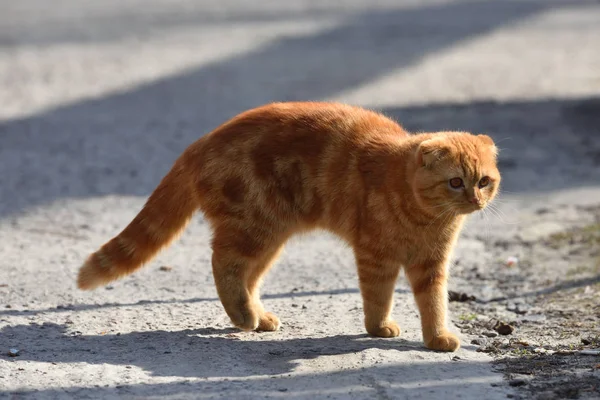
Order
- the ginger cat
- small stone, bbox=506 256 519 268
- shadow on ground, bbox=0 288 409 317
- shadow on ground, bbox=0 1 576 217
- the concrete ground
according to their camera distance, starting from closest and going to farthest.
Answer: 1. the concrete ground
2. the ginger cat
3. shadow on ground, bbox=0 288 409 317
4. small stone, bbox=506 256 519 268
5. shadow on ground, bbox=0 1 576 217

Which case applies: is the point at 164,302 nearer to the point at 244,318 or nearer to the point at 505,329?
the point at 244,318

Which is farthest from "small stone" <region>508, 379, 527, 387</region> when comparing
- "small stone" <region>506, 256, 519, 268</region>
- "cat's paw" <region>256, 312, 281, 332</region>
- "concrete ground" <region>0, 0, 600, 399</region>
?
"small stone" <region>506, 256, 519, 268</region>

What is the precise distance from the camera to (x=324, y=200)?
5016 mm

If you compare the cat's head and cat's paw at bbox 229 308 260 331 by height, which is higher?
the cat's head

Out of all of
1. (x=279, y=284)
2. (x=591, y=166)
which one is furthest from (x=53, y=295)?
(x=591, y=166)

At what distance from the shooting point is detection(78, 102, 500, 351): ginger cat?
476 centimetres

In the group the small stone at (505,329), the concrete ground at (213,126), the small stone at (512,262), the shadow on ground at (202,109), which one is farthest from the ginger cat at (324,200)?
the shadow on ground at (202,109)

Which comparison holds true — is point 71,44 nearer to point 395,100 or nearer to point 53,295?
point 395,100

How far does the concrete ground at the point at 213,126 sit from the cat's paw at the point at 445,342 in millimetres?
71

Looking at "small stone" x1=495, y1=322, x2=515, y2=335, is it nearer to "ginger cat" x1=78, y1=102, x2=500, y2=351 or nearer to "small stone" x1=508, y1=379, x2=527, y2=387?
"ginger cat" x1=78, y1=102, x2=500, y2=351

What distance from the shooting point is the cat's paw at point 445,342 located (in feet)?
15.6

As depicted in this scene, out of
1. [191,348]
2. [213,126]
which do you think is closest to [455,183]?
→ [191,348]

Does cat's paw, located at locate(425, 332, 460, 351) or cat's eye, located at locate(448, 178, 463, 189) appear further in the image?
cat's paw, located at locate(425, 332, 460, 351)

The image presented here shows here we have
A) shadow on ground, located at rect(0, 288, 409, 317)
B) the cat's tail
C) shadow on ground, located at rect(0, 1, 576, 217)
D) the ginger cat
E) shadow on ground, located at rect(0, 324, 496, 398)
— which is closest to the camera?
shadow on ground, located at rect(0, 324, 496, 398)
